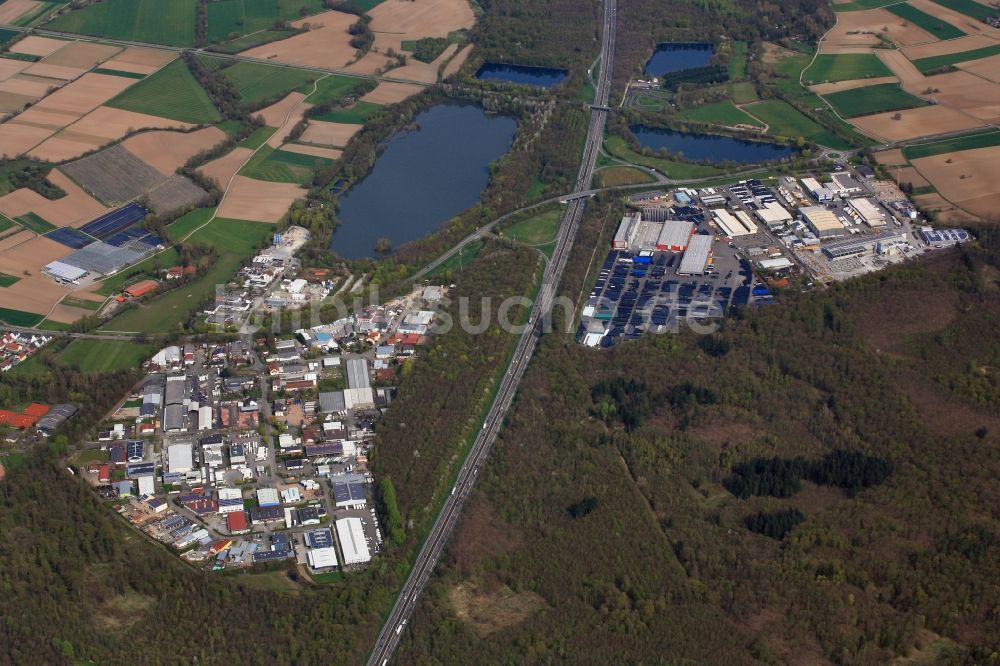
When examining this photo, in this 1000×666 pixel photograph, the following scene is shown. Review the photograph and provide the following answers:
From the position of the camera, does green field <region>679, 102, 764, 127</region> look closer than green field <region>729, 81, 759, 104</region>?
Yes

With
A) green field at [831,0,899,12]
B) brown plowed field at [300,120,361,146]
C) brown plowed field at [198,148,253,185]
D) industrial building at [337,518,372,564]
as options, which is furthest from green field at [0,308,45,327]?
green field at [831,0,899,12]

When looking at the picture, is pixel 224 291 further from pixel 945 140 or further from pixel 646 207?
pixel 945 140

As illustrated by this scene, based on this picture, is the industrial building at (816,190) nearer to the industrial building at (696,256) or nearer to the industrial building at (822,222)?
Answer: the industrial building at (822,222)

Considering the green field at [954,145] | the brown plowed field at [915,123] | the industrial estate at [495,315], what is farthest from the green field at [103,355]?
the brown plowed field at [915,123]

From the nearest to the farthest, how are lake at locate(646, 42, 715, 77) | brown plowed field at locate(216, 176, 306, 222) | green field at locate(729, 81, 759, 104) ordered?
brown plowed field at locate(216, 176, 306, 222)
green field at locate(729, 81, 759, 104)
lake at locate(646, 42, 715, 77)

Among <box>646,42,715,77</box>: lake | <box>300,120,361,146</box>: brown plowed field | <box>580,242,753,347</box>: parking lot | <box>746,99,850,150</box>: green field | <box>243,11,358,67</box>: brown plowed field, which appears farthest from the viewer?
<box>243,11,358,67</box>: brown plowed field

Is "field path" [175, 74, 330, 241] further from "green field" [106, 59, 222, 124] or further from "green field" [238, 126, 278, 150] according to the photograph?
"green field" [106, 59, 222, 124]

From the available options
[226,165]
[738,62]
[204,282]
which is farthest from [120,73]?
[738,62]

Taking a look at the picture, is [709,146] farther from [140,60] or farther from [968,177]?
[140,60]
